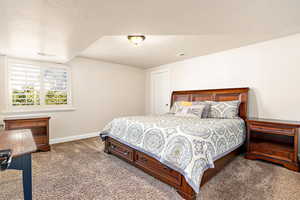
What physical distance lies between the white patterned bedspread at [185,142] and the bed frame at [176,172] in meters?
0.13

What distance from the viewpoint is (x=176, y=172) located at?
1695mm

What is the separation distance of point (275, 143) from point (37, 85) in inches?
207

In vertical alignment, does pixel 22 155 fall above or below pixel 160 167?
above

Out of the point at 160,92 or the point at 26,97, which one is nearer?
the point at 26,97

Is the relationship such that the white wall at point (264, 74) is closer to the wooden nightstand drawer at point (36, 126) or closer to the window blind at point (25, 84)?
the wooden nightstand drawer at point (36, 126)

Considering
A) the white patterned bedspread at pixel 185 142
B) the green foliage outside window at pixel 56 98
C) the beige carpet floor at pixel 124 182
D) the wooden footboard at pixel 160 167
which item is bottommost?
the beige carpet floor at pixel 124 182

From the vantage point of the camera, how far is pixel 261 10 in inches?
58.4

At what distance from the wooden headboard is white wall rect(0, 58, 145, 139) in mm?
1646

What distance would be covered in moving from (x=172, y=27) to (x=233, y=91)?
2.27m

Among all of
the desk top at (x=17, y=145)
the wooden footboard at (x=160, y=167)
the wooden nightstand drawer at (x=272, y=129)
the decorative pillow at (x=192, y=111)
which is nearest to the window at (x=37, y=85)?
the wooden footboard at (x=160, y=167)

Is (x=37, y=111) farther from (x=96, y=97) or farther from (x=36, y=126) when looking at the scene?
(x=96, y=97)

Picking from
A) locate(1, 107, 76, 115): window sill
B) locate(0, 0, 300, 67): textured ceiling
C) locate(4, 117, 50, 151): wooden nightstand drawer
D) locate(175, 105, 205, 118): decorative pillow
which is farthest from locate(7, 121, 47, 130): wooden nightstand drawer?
locate(175, 105, 205, 118): decorative pillow

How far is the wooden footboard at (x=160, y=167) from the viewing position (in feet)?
5.26

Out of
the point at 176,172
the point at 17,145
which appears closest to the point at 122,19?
the point at 17,145
